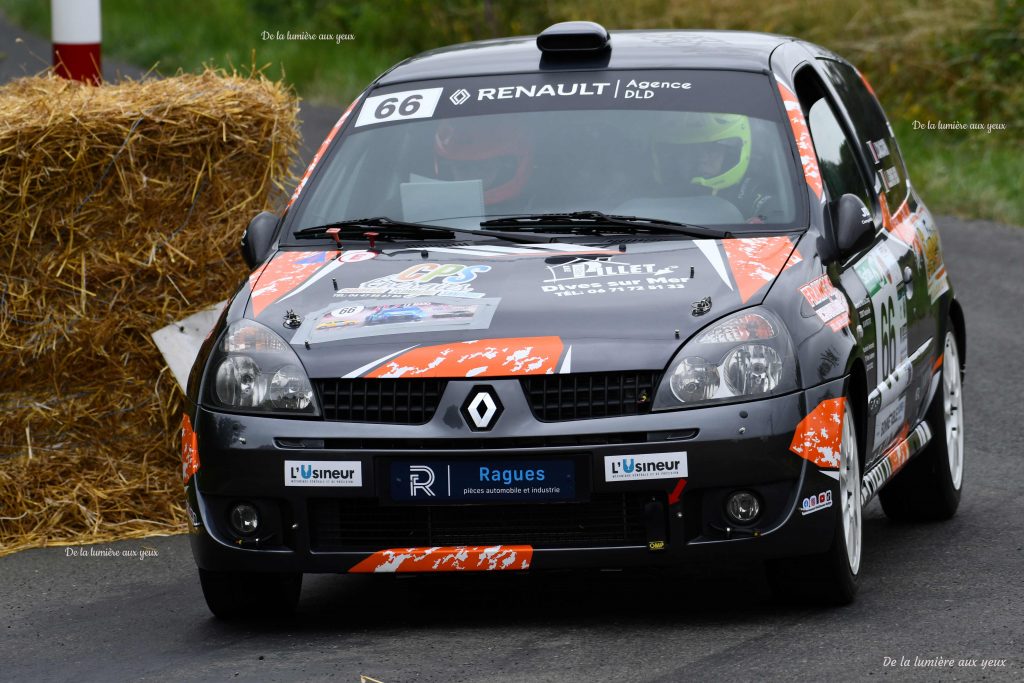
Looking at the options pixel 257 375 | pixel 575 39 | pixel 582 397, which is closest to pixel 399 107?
pixel 575 39

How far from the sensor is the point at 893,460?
6.63 metres

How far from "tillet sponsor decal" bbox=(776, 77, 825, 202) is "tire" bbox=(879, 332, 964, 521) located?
1246 millimetres

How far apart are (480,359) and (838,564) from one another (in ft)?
3.98

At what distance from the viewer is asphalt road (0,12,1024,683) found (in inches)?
208

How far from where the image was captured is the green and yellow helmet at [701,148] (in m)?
6.50

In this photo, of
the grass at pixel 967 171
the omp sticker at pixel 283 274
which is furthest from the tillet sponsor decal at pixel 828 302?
the grass at pixel 967 171

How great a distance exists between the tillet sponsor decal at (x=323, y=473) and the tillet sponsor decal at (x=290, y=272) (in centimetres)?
58

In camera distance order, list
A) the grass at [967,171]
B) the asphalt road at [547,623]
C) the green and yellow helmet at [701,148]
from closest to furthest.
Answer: the asphalt road at [547,623], the green and yellow helmet at [701,148], the grass at [967,171]

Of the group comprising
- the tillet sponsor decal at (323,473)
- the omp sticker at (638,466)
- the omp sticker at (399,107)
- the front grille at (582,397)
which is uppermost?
the omp sticker at (399,107)

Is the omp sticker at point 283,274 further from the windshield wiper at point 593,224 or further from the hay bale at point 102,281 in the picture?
the hay bale at point 102,281

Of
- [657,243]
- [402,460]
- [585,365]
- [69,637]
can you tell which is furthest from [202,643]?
[657,243]

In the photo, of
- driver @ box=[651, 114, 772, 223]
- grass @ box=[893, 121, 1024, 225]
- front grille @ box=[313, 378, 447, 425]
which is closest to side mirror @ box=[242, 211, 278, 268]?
front grille @ box=[313, 378, 447, 425]

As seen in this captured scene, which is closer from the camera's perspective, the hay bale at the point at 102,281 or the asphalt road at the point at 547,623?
the asphalt road at the point at 547,623

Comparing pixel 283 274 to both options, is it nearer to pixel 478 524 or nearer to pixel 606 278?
pixel 606 278
